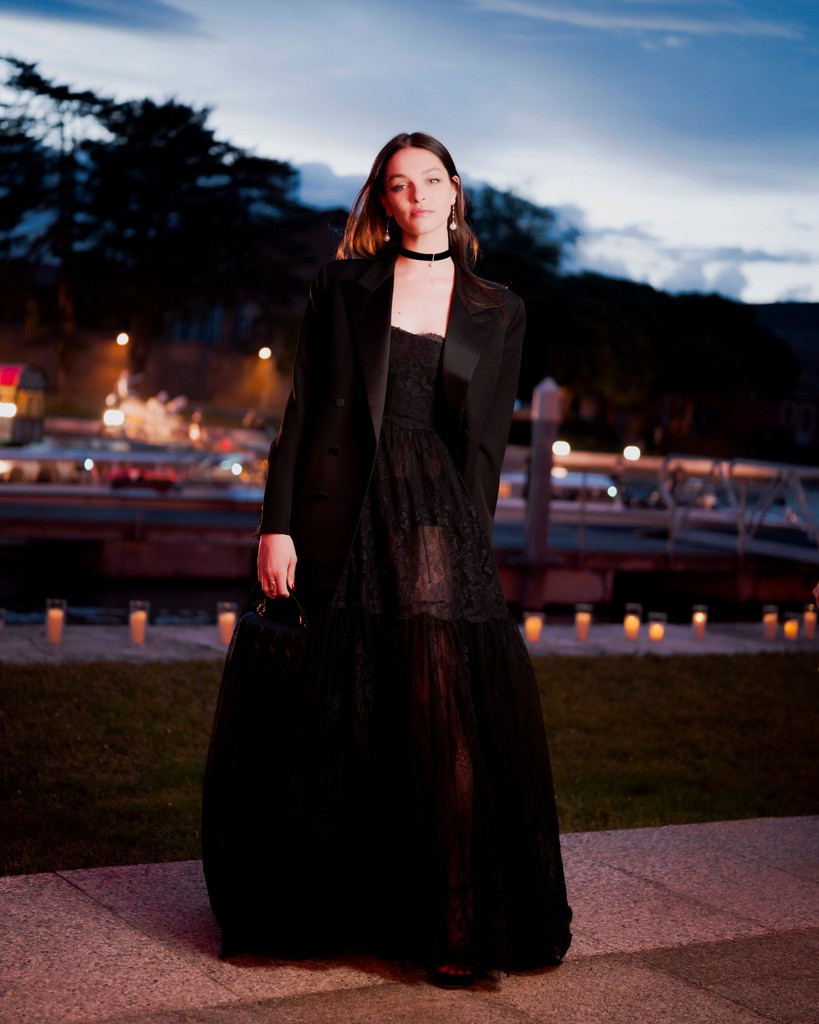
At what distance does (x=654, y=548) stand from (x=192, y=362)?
34.2m

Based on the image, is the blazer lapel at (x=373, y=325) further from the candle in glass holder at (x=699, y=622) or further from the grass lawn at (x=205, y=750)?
the candle in glass holder at (x=699, y=622)

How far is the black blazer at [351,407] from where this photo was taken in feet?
10.6

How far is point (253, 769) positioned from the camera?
10.5 feet

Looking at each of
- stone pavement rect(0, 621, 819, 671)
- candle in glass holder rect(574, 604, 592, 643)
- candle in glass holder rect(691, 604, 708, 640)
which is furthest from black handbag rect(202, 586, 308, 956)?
candle in glass holder rect(691, 604, 708, 640)

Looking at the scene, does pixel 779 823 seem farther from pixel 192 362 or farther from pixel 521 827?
pixel 192 362

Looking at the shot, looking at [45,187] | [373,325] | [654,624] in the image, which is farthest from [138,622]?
[45,187]

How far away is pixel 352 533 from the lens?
319cm

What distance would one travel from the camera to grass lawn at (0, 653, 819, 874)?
4.76 meters

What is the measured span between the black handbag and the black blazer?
0.17m

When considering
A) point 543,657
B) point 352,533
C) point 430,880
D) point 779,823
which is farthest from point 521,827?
point 543,657

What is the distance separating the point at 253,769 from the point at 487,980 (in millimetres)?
681

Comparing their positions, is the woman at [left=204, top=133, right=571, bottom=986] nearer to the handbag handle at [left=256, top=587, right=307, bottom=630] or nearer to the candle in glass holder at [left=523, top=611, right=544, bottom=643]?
the handbag handle at [left=256, top=587, right=307, bottom=630]

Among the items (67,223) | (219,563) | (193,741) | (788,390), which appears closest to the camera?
(193,741)

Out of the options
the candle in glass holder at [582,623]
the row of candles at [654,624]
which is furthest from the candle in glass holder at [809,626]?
the candle in glass holder at [582,623]
